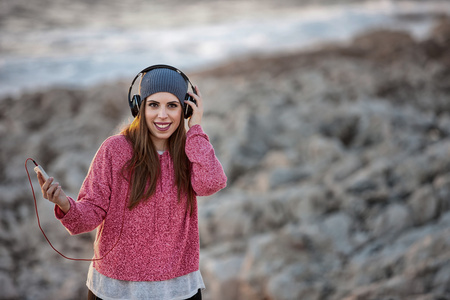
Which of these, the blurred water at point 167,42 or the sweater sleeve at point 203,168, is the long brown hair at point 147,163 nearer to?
the sweater sleeve at point 203,168

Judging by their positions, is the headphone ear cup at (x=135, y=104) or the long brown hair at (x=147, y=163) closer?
the long brown hair at (x=147, y=163)

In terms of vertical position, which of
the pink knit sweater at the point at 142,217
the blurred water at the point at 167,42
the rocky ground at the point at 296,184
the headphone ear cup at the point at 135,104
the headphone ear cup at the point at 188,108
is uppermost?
the blurred water at the point at 167,42

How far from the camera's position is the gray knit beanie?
1791 millimetres

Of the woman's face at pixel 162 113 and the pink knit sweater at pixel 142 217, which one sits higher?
the woman's face at pixel 162 113

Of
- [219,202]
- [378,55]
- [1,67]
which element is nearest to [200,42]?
[378,55]

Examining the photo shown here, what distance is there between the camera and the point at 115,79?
12.8 metres

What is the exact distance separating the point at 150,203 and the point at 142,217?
0.20ft

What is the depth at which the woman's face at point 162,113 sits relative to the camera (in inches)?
70.4

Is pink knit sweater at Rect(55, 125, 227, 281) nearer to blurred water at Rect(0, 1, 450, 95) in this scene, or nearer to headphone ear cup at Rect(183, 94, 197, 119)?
headphone ear cup at Rect(183, 94, 197, 119)

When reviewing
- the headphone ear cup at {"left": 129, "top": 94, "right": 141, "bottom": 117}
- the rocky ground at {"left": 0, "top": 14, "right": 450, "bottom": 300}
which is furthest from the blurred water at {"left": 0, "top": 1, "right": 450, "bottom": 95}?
the headphone ear cup at {"left": 129, "top": 94, "right": 141, "bottom": 117}

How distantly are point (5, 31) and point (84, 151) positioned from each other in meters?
5.56

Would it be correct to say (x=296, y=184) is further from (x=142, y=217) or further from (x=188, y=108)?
(x=142, y=217)

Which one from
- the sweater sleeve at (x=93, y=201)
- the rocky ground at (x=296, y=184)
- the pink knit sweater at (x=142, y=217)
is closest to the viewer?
the sweater sleeve at (x=93, y=201)

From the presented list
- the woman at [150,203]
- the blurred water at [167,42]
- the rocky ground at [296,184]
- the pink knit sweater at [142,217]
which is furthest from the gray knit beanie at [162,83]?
the blurred water at [167,42]
